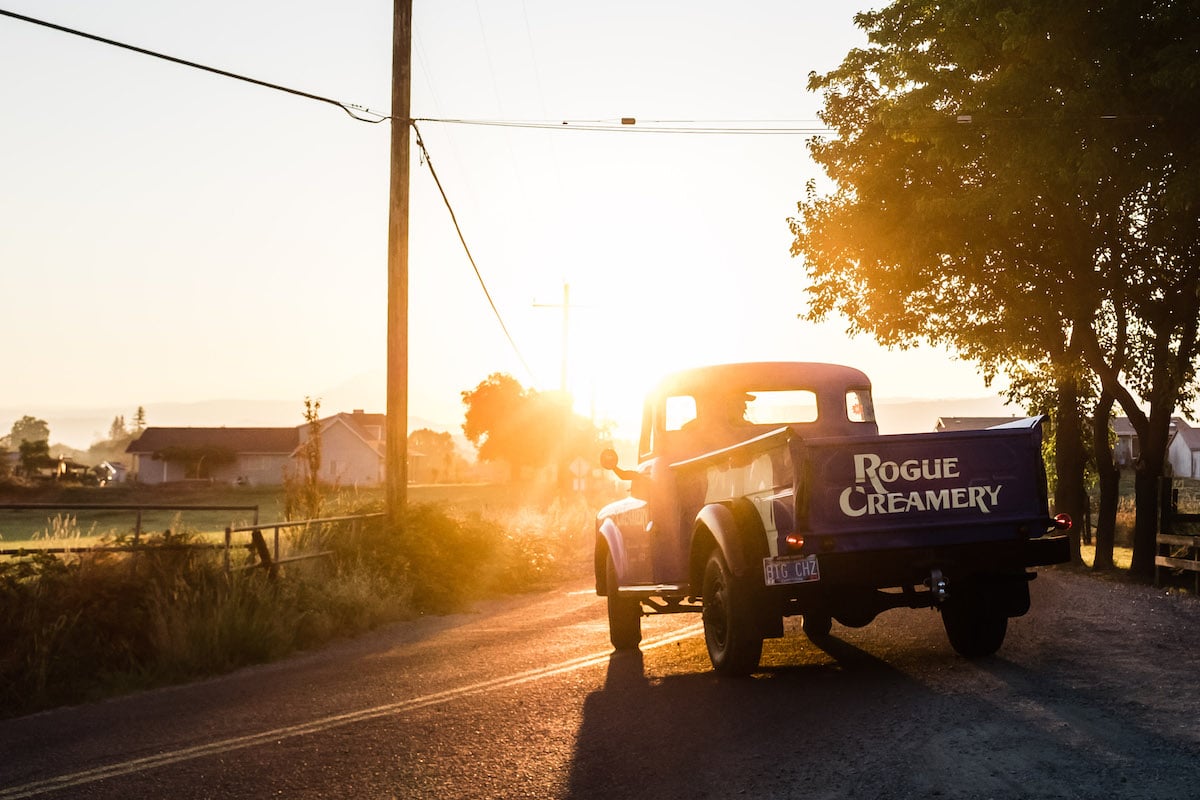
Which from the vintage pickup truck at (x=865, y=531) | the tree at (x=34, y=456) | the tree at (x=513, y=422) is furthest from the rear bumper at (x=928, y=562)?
the tree at (x=513, y=422)

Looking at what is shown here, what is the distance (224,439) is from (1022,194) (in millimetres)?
73450

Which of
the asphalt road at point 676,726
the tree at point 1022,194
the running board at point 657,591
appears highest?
the tree at point 1022,194

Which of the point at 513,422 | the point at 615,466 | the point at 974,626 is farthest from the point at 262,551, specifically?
the point at 513,422

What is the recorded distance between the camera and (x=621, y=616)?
10727 millimetres

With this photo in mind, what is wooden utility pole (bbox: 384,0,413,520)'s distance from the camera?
56.5 feet

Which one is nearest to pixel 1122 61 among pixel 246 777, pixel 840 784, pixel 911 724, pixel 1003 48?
pixel 1003 48

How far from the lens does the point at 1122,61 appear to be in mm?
17797

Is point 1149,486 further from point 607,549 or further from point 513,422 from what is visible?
point 513,422

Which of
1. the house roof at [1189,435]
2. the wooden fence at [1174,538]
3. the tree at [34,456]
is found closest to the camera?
the wooden fence at [1174,538]

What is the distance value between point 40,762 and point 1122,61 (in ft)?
57.8

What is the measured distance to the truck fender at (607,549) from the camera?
→ 1041 centimetres

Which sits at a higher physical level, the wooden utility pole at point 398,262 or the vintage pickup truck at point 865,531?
the wooden utility pole at point 398,262

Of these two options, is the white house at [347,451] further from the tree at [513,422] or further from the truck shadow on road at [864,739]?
the truck shadow on road at [864,739]

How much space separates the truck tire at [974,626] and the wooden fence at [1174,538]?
→ 9.43 metres
